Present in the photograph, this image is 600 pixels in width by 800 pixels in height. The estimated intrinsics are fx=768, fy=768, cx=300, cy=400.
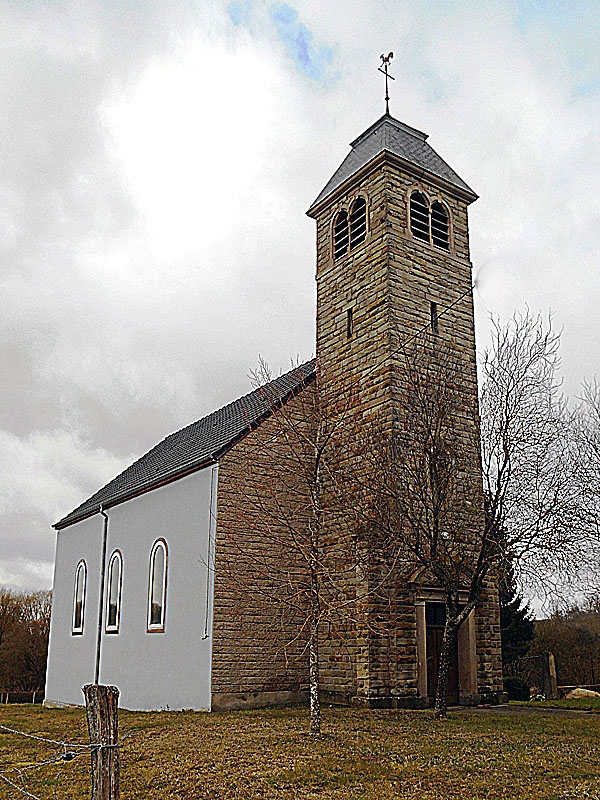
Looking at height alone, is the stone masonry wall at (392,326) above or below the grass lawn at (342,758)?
above

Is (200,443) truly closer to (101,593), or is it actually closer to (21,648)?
(101,593)

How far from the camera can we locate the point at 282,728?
14.4 metres

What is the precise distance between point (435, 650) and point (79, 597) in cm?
1527

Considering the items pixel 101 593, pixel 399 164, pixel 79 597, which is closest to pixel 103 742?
pixel 399 164

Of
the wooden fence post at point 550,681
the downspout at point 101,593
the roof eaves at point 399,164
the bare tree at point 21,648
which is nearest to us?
the roof eaves at point 399,164

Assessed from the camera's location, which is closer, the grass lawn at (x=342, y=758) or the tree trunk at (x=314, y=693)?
the grass lawn at (x=342, y=758)

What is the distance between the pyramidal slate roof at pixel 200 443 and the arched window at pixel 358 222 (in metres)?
4.03

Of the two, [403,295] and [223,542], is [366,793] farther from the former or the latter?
[403,295]

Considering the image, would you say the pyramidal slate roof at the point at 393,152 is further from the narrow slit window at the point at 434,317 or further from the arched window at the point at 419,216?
the narrow slit window at the point at 434,317

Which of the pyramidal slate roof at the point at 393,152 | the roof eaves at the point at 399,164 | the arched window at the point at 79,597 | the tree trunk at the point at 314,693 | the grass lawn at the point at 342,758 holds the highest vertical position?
the pyramidal slate roof at the point at 393,152

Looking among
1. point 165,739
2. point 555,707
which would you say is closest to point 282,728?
point 165,739

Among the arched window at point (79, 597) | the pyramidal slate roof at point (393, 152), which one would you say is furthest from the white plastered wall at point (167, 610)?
the pyramidal slate roof at point (393, 152)

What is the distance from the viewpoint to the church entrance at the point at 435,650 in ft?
61.9

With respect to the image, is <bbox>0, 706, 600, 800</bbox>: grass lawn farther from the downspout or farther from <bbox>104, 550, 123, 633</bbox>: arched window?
the downspout
